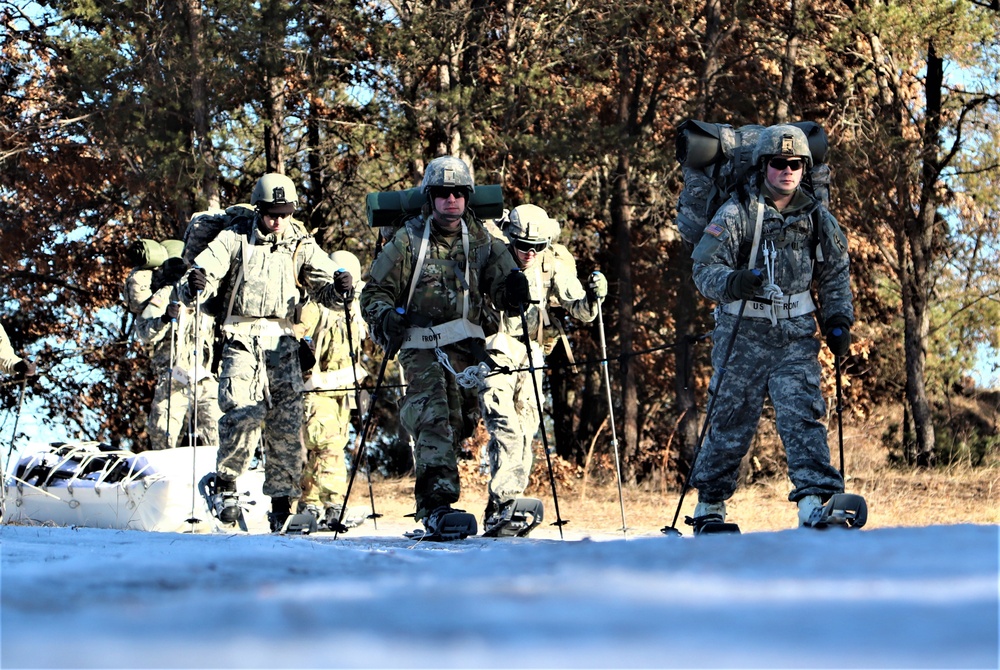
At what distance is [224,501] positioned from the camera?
11812mm

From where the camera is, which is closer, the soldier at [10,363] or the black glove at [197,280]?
the black glove at [197,280]

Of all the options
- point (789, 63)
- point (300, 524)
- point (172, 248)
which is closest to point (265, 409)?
point (300, 524)

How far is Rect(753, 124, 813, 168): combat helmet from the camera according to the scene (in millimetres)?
8805

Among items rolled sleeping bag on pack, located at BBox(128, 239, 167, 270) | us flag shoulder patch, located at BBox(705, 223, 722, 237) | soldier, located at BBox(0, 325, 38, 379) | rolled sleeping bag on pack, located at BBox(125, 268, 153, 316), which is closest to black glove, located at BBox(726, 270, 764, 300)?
us flag shoulder patch, located at BBox(705, 223, 722, 237)

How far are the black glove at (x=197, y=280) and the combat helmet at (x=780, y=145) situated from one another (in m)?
4.33

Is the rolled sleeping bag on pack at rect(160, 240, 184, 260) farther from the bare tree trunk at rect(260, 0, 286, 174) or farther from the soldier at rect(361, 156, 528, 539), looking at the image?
the soldier at rect(361, 156, 528, 539)

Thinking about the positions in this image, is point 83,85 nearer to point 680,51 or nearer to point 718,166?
point 680,51

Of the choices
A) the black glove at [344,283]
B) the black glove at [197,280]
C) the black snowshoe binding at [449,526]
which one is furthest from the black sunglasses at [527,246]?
the black snowshoe binding at [449,526]

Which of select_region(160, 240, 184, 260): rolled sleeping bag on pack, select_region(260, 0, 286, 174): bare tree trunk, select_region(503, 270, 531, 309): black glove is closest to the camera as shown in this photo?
select_region(503, 270, 531, 309): black glove

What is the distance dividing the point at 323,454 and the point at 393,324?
3346mm

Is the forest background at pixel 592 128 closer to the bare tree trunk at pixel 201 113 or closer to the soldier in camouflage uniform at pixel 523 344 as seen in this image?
the bare tree trunk at pixel 201 113

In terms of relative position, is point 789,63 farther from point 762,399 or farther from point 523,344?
point 762,399

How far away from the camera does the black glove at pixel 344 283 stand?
1147 cm

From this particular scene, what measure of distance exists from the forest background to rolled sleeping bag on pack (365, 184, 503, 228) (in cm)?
817
